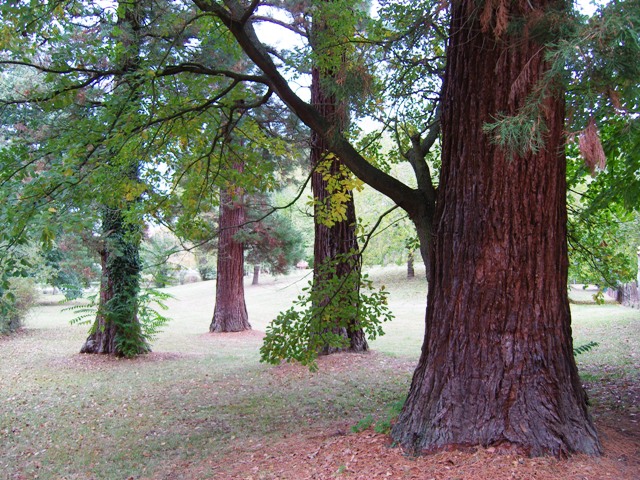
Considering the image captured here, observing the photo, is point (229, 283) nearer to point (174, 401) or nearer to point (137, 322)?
point (137, 322)

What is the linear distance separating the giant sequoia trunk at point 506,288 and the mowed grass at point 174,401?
1815mm

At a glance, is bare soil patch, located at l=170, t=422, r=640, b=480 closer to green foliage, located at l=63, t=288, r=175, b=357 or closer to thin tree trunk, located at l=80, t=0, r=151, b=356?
green foliage, located at l=63, t=288, r=175, b=357

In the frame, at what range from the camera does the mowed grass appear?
589 cm

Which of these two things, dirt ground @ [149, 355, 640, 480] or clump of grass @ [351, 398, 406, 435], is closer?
dirt ground @ [149, 355, 640, 480]

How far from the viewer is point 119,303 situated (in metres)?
12.0

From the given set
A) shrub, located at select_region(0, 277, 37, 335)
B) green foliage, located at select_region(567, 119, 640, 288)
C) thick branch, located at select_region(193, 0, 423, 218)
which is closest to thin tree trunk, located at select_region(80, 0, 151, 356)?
shrub, located at select_region(0, 277, 37, 335)

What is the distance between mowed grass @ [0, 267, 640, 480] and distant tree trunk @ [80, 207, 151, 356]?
17.9 inches

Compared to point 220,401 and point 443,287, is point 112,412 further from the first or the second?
point 443,287

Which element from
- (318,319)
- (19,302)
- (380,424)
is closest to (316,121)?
(318,319)

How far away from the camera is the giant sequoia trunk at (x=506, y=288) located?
147 inches

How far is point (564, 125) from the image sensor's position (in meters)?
4.01

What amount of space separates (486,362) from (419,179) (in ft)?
5.95

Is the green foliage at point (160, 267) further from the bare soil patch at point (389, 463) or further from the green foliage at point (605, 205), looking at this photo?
the green foliage at point (605, 205)

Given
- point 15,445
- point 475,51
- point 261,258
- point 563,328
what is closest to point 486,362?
point 563,328
